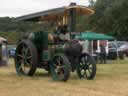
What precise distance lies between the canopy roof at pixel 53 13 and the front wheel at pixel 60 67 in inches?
62.5

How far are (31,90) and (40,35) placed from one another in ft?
14.0

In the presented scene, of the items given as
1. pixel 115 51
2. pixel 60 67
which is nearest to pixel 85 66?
pixel 60 67

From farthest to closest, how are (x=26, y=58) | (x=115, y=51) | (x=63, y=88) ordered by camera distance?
(x=115, y=51) < (x=26, y=58) < (x=63, y=88)

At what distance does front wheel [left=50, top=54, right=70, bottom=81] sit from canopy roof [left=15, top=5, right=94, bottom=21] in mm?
1588

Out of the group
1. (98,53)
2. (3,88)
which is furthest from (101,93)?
(98,53)

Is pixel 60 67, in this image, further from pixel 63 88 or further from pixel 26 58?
pixel 63 88

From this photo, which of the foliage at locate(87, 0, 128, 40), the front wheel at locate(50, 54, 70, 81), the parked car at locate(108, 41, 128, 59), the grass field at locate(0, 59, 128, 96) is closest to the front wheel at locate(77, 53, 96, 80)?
the grass field at locate(0, 59, 128, 96)

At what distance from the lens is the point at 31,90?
11.2 m

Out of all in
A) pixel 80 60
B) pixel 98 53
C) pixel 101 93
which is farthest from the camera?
pixel 98 53

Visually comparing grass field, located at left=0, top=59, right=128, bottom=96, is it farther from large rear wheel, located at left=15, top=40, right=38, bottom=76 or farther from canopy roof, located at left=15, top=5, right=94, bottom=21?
canopy roof, located at left=15, top=5, right=94, bottom=21

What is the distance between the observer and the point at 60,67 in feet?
45.0

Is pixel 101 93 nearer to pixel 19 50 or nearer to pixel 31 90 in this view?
pixel 31 90

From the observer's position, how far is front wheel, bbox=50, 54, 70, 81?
521 inches

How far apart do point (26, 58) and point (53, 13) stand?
1870 mm
